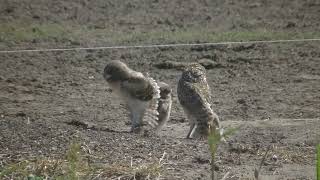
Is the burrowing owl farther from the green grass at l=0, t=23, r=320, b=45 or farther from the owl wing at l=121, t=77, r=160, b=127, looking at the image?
the green grass at l=0, t=23, r=320, b=45

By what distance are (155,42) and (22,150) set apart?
8404 mm

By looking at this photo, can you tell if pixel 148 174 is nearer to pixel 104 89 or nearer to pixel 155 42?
pixel 104 89

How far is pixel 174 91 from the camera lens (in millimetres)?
13844

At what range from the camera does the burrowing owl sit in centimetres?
1025

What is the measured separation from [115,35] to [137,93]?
21.8ft

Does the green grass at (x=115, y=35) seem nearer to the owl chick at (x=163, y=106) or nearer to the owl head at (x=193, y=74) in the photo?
the owl chick at (x=163, y=106)

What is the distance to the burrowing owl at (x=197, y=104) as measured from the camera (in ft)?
33.6

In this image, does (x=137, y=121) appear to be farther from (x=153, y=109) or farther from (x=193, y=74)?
(x=193, y=74)

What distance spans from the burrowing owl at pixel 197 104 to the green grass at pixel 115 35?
5.79 metres

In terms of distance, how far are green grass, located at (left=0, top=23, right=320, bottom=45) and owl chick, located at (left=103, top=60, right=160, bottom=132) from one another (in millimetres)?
5664

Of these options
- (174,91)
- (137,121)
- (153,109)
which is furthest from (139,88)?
(174,91)

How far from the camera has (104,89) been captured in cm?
1426

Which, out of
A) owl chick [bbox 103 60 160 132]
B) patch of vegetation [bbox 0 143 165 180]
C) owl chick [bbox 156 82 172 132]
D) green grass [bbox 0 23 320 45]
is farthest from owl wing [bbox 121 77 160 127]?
green grass [bbox 0 23 320 45]

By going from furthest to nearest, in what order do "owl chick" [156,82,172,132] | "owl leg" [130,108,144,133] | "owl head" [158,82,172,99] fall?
"owl head" [158,82,172,99], "owl chick" [156,82,172,132], "owl leg" [130,108,144,133]
